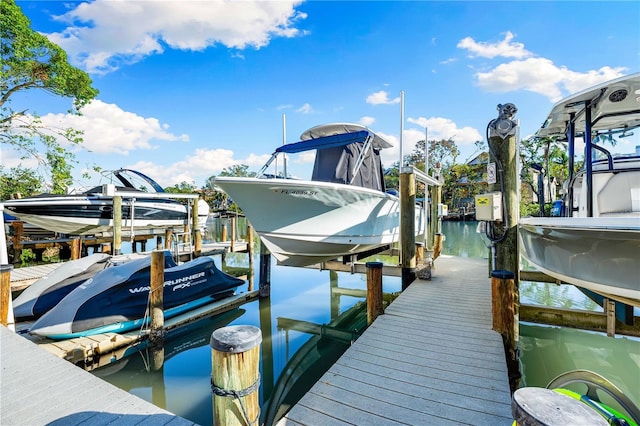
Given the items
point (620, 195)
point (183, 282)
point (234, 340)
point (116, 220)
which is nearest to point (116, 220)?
point (116, 220)

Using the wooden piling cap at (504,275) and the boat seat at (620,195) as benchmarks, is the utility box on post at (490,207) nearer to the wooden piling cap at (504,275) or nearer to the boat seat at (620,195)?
the wooden piling cap at (504,275)

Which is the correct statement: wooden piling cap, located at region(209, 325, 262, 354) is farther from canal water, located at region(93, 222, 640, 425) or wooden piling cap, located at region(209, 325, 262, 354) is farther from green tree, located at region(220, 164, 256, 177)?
green tree, located at region(220, 164, 256, 177)

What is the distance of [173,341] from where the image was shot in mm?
5930

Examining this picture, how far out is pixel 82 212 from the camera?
10.5 meters

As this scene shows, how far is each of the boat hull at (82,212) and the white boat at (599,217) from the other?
37.3ft

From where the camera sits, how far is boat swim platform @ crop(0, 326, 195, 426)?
7.40 feet

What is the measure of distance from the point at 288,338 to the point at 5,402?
14.8ft

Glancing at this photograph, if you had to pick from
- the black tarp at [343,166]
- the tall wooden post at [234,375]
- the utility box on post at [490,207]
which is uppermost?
the black tarp at [343,166]

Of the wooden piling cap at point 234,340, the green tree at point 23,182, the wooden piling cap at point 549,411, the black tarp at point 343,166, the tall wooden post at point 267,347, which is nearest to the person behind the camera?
the wooden piling cap at point 549,411

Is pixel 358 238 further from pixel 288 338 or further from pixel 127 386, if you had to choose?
pixel 127 386

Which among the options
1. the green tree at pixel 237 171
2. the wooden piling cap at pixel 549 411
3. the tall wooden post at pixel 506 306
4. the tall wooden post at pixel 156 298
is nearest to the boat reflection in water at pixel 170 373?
the tall wooden post at pixel 156 298

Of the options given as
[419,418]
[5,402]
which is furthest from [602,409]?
[5,402]

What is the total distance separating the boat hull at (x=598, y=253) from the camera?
7.11ft

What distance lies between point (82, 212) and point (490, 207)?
40.1 feet
